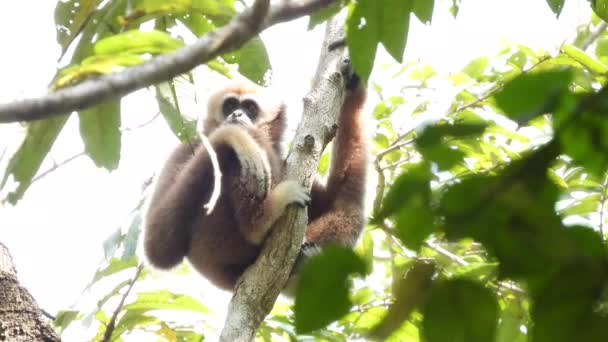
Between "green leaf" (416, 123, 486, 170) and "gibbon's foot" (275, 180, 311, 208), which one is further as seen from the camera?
"gibbon's foot" (275, 180, 311, 208)

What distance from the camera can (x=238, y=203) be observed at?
14.2 feet

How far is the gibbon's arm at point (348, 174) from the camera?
15.8ft

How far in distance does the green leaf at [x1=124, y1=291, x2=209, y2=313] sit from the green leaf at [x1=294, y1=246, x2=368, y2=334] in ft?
12.0

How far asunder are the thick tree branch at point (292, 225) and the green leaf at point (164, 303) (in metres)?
1.04

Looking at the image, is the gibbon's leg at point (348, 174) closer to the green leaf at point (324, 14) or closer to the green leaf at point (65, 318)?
the green leaf at point (65, 318)

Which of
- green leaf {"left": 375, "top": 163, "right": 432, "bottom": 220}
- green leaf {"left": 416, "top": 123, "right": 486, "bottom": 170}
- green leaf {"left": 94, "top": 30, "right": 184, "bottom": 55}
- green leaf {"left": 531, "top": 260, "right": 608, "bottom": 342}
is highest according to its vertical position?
green leaf {"left": 416, "top": 123, "right": 486, "bottom": 170}

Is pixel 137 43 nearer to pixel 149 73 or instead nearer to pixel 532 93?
pixel 149 73

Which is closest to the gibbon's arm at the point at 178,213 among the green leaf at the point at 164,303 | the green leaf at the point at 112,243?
the green leaf at the point at 164,303

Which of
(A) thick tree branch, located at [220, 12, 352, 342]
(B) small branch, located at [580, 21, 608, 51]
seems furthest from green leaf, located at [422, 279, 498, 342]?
(B) small branch, located at [580, 21, 608, 51]

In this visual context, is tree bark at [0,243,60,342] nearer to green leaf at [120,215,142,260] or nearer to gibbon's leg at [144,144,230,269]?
green leaf at [120,215,142,260]

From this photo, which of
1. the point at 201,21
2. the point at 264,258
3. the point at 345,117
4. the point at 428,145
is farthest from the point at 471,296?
the point at 345,117

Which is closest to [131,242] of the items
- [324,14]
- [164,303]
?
[164,303]

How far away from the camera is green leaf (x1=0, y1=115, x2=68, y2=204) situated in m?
2.17

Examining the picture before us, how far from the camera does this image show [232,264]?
186 inches
